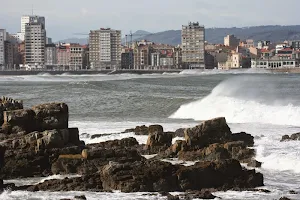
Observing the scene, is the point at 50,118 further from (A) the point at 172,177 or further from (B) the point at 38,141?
(A) the point at 172,177

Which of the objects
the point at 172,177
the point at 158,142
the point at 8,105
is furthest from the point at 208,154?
the point at 8,105

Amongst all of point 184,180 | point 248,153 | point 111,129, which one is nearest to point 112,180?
point 184,180

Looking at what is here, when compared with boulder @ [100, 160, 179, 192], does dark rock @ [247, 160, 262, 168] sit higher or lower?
lower

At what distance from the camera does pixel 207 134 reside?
21875 millimetres

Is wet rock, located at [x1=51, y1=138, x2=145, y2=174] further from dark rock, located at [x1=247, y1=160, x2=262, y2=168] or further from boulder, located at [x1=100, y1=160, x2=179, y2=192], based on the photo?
dark rock, located at [x1=247, y1=160, x2=262, y2=168]

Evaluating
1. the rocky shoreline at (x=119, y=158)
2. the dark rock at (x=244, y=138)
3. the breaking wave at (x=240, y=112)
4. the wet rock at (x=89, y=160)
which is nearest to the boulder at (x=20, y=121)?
the rocky shoreline at (x=119, y=158)

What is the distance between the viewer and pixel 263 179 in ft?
57.2

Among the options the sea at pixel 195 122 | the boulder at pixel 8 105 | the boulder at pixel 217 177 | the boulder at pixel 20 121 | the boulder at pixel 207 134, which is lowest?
the sea at pixel 195 122

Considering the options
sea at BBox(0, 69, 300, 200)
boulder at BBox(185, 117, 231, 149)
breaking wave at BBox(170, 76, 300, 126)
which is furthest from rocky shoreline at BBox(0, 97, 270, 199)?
breaking wave at BBox(170, 76, 300, 126)

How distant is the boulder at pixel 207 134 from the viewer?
21.4 m

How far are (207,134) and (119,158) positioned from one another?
4.36 metres

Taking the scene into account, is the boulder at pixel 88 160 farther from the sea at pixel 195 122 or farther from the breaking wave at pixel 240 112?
the breaking wave at pixel 240 112

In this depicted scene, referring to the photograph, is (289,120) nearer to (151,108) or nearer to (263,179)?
(151,108)

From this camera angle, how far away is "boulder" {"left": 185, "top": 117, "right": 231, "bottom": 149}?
2136 centimetres
